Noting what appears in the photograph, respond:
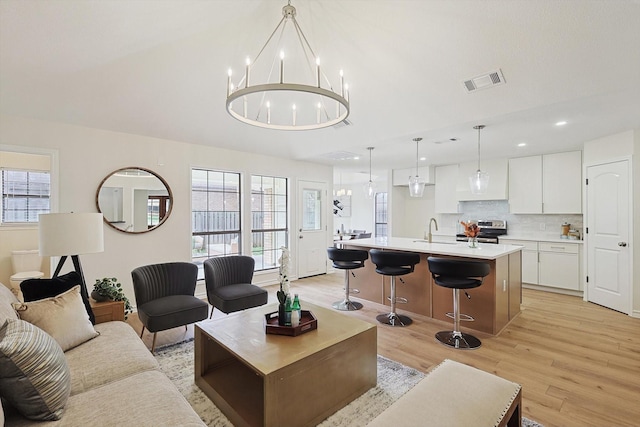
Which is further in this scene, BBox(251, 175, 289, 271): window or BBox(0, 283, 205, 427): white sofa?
BBox(251, 175, 289, 271): window

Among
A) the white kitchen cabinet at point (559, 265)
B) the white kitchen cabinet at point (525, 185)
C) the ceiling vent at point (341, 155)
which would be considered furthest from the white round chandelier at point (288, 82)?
the white kitchen cabinet at point (559, 265)

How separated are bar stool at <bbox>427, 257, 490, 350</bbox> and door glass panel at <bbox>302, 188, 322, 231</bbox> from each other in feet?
11.5

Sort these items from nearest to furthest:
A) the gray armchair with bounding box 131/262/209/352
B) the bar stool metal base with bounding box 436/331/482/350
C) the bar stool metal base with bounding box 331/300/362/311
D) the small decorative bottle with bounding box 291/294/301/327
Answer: the small decorative bottle with bounding box 291/294/301/327 → the gray armchair with bounding box 131/262/209/352 → the bar stool metal base with bounding box 436/331/482/350 → the bar stool metal base with bounding box 331/300/362/311

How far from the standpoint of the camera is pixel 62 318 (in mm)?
2004

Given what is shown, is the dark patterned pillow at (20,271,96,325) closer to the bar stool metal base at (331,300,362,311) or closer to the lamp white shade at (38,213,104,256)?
the lamp white shade at (38,213,104,256)

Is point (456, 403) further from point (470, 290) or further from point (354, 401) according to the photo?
point (470, 290)

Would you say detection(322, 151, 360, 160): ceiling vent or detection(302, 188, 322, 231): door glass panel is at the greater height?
detection(322, 151, 360, 160): ceiling vent

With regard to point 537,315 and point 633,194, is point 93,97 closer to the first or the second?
point 537,315

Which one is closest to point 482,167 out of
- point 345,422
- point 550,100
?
point 550,100

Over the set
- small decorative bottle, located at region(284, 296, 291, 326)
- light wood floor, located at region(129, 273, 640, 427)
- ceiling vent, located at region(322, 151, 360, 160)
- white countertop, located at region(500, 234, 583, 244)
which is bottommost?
light wood floor, located at region(129, 273, 640, 427)

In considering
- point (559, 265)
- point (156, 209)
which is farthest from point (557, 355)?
point (156, 209)

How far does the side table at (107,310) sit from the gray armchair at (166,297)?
22cm

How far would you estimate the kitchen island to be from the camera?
341 cm

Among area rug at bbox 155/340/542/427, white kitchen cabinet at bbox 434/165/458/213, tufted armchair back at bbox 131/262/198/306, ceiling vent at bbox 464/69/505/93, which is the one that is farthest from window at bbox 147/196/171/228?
white kitchen cabinet at bbox 434/165/458/213
